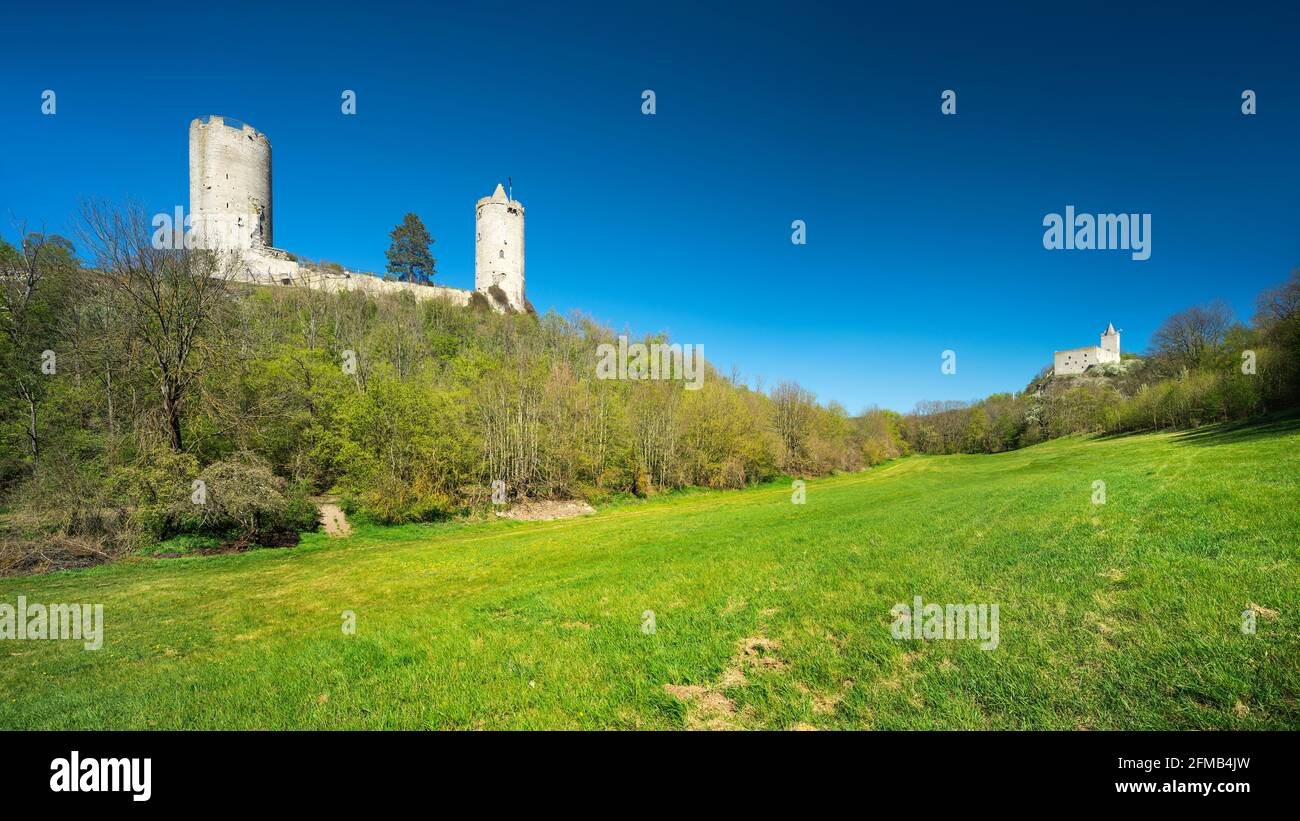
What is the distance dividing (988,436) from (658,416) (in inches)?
3120

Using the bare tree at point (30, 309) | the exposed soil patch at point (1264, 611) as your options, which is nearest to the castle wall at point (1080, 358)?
the exposed soil patch at point (1264, 611)

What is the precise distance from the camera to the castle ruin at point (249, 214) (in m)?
Answer: 52.7

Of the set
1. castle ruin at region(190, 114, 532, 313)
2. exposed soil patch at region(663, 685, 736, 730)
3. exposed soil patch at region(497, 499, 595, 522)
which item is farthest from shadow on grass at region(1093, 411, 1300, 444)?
castle ruin at region(190, 114, 532, 313)

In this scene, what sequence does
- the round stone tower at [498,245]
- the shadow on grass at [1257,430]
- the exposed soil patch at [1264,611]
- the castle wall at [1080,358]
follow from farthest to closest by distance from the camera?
the castle wall at [1080,358] < the round stone tower at [498,245] < the shadow on grass at [1257,430] < the exposed soil patch at [1264,611]

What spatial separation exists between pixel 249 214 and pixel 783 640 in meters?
75.4

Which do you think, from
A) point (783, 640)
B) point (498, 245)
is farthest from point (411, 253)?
point (783, 640)

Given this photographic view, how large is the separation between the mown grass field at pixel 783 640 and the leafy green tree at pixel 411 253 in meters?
72.1

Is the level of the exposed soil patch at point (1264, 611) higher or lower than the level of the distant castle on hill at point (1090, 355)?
lower

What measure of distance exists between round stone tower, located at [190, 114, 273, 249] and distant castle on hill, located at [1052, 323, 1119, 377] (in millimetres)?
152855

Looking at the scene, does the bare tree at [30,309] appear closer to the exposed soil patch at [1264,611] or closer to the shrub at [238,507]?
the shrub at [238,507]

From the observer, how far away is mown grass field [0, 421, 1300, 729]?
4.06 metres

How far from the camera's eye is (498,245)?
235 feet

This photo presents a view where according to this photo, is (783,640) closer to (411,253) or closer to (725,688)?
(725,688)
